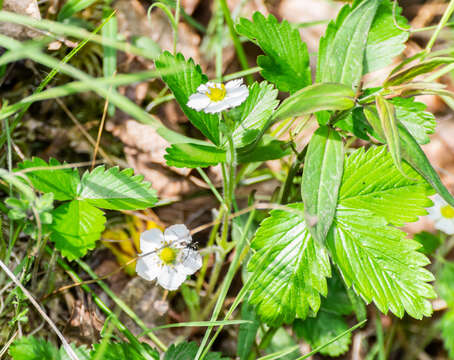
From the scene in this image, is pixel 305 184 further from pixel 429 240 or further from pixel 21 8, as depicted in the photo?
pixel 21 8

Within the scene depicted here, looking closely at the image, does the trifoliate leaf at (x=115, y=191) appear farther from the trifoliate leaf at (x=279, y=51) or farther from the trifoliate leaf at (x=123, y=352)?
the trifoliate leaf at (x=279, y=51)

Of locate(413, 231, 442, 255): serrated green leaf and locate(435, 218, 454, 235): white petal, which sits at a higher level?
locate(435, 218, 454, 235): white petal

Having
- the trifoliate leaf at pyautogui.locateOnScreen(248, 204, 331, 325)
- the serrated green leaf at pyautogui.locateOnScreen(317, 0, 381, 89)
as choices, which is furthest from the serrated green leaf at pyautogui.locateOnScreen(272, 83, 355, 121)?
the trifoliate leaf at pyautogui.locateOnScreen(248, 204, 331, 325)

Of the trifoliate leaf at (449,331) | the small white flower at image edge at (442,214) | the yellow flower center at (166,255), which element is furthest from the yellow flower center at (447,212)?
the yellow flower center at (166,255)

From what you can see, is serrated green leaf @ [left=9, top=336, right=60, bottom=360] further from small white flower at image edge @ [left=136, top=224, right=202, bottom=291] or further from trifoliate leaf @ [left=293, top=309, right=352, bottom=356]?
trifoliate leaf @ [left=293, top=309, right=352, bottom=356]

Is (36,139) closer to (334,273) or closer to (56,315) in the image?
(56,315)

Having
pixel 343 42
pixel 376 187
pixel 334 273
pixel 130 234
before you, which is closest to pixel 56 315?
pixel 130 234

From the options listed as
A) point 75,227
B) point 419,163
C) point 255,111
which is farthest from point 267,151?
point 75,227
